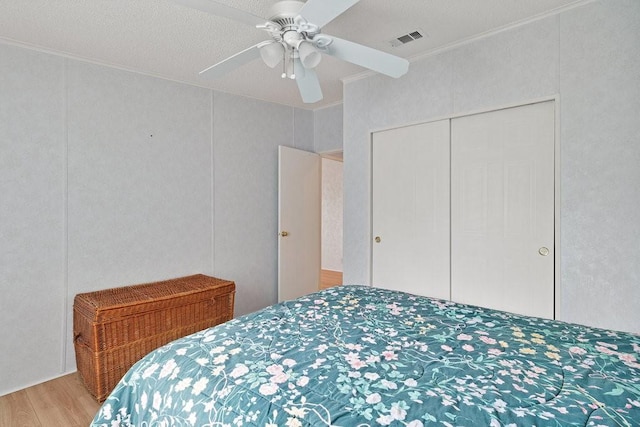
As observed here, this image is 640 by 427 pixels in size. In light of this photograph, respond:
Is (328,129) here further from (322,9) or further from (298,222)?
(322,9)

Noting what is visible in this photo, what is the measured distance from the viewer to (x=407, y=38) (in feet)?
8.37

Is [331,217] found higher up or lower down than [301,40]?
lower down

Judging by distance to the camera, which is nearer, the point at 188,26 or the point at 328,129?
the point at 188,26

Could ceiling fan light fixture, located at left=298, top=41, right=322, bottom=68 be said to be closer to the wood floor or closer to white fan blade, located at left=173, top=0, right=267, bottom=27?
white fan blade, located at left=173, top=0, right=267, bottom=27

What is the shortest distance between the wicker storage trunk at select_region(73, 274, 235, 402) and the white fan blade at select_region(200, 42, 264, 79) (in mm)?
1700

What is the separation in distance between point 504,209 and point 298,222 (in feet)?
7.73

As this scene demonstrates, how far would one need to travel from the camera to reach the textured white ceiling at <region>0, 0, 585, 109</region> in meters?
2.11

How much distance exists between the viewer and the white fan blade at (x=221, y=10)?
56.9 inches

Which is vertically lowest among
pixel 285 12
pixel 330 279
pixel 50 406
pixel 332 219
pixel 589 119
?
pixel 50 406

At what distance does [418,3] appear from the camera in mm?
2094

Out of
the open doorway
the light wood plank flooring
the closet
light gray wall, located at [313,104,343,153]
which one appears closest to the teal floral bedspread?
the closet

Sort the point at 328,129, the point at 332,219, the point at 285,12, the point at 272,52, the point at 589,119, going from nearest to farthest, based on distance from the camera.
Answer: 1. the point at 285,12
2. the point at 272,52
3. the point at 589,119
4. the point at 328,129
5. the point at 332,219

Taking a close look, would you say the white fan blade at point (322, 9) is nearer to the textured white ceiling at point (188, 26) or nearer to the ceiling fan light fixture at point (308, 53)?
the ceiling fan light fixture at point (308, 53)

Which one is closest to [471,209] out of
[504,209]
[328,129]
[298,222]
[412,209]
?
[504,209]
